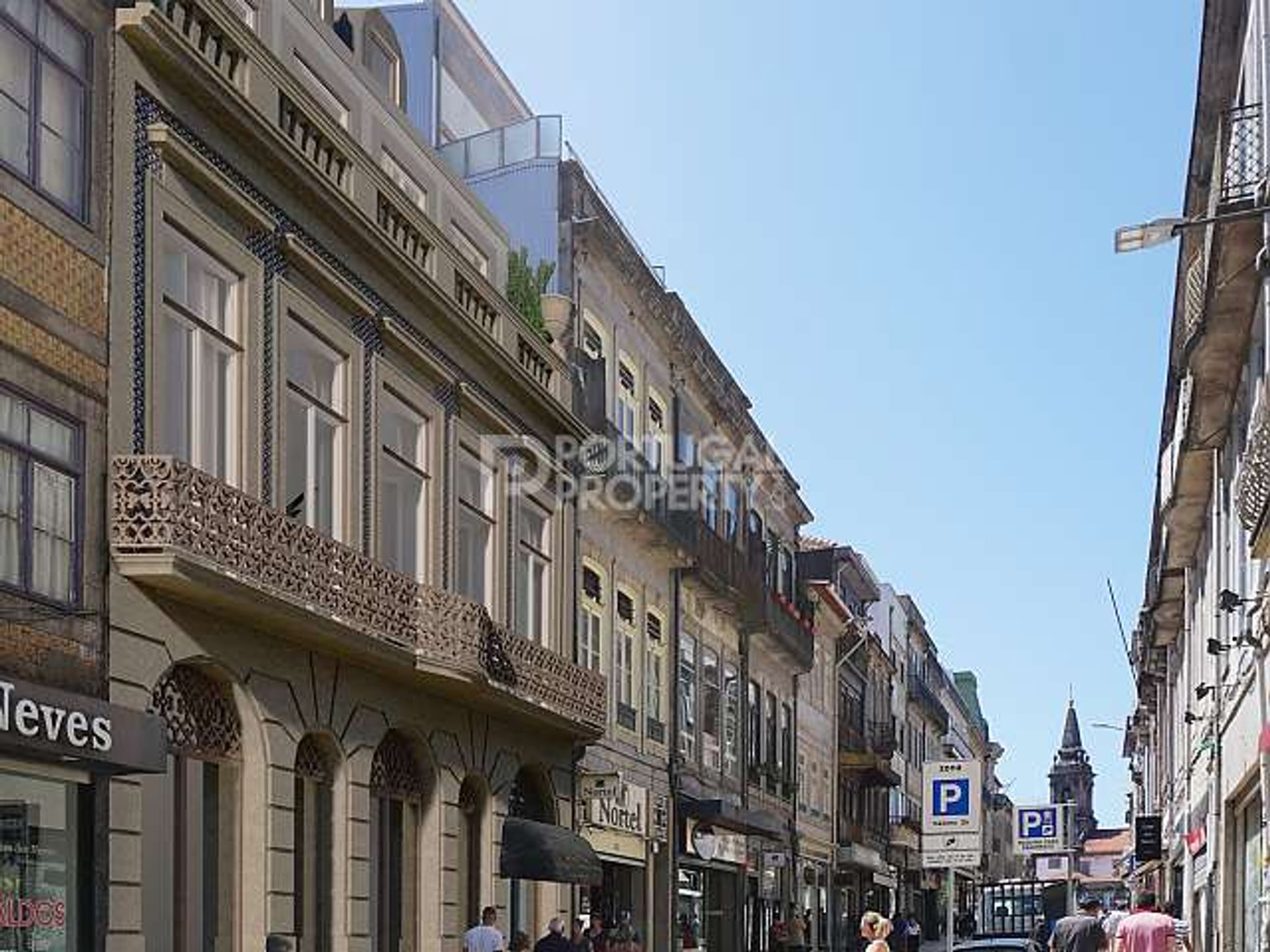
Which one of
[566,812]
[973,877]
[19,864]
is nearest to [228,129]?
[19,864]

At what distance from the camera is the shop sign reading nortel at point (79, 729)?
1431 centimetres

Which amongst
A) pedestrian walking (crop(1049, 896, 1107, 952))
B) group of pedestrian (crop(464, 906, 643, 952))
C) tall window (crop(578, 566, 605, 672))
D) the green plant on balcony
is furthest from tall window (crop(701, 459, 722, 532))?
pedestrian walking (crop(1049, 896, 1107, 952))

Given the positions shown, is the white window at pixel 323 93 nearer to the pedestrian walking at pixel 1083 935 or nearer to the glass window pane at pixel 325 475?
the glass window pane at pixel 325 475

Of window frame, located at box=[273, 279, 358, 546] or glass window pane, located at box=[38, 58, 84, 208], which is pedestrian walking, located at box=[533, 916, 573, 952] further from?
glass window pane, located at box=[38, 58, 84, 208]

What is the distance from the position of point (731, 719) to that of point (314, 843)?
73.4 ft

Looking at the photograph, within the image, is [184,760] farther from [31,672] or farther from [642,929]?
[642,929]

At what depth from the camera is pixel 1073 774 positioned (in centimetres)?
17562

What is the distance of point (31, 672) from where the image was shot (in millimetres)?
15148

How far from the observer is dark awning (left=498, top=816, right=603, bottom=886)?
86.7ft

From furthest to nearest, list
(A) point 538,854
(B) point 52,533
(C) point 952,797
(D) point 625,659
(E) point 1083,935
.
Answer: (D) point 625,659 < (A) point 538,854 < (E) point 1083,935 < (C) point 952,797 < (B) point 52,533

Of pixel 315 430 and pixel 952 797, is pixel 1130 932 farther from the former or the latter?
pixel 315 430

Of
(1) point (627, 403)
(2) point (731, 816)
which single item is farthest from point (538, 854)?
(2) point (731, 816)

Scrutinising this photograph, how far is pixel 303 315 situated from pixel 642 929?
16.9 meters

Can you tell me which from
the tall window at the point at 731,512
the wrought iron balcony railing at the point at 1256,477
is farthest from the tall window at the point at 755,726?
the wrought iron balcony railing at the point at 1256,477
